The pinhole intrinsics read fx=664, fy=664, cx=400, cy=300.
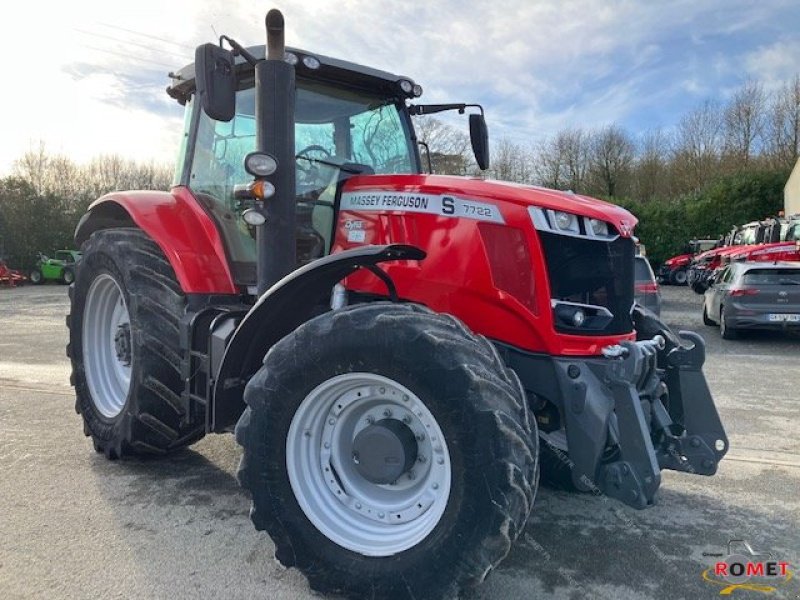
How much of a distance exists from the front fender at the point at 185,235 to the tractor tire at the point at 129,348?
0.15m

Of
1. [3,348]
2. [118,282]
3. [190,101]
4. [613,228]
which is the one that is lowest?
[3,348]

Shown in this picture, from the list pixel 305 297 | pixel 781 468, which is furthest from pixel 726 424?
pixel 305 297

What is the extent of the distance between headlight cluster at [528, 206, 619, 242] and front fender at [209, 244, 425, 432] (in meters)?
0.57

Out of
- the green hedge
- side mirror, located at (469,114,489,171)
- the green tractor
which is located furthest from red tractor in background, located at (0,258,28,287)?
side mirror, located at (469,114,489,171)

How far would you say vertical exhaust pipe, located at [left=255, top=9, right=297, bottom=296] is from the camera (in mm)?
3230

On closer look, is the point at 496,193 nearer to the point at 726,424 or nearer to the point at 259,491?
the point at 259,491

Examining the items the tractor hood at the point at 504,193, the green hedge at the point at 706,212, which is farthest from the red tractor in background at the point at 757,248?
the tractor hood at the point at 504,193

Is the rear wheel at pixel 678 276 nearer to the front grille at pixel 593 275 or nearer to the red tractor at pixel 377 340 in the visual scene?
the red tractor at pixel 377 340

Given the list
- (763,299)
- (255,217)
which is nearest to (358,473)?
(255,217)

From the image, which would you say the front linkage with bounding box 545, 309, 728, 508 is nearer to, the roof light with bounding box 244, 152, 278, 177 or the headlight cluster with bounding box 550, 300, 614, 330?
the headlight cluster with bounding box 550, 300, 614, 330

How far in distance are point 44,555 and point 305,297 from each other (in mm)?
1732

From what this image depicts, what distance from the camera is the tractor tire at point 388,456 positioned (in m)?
2.46

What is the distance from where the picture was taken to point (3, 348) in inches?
387

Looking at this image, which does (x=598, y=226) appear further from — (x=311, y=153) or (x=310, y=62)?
(x=310, y=62)
